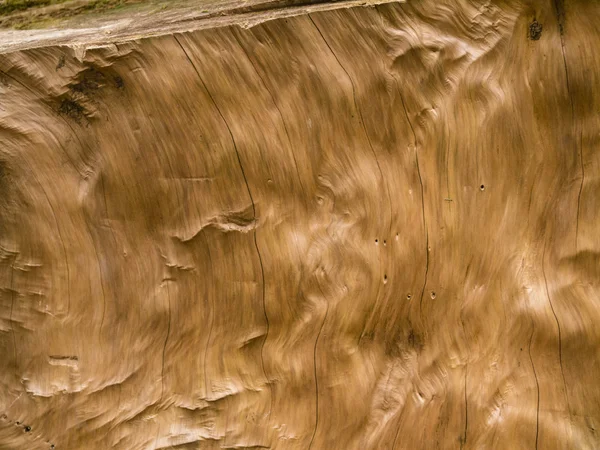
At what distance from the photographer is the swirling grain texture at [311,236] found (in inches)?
63.0

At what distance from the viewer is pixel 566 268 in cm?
170

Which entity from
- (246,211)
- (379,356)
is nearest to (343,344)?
(379,356)

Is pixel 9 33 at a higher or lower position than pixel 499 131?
higher

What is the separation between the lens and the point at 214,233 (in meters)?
1.71

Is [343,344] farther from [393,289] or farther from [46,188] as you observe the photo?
[46,188]

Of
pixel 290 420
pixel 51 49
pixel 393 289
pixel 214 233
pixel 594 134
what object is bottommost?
pixel 290 420

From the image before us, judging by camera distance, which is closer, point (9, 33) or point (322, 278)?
point (322, 278)

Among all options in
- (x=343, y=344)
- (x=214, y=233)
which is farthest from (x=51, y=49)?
(x=343, y=344)

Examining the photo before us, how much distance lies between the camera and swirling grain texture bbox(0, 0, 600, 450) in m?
1.60

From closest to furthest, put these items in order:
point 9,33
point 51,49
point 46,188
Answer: point 51,49 < point 46,188 < point 9,33

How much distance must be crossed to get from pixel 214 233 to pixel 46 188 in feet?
2.27

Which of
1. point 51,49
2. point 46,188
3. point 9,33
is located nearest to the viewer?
point 51,49

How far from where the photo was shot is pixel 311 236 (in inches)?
66.9

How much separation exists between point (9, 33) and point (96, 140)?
2.46 feet
